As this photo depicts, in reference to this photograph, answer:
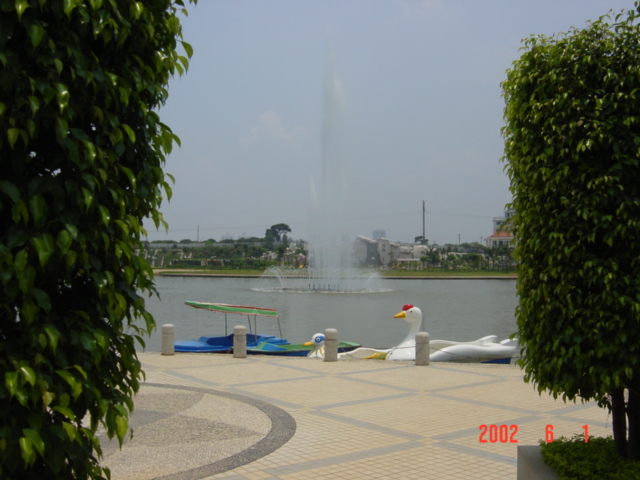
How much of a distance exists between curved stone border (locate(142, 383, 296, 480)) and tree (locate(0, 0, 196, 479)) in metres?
4.23

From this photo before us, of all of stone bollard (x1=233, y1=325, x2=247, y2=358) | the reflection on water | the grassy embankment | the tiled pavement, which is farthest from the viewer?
the grassy embankment

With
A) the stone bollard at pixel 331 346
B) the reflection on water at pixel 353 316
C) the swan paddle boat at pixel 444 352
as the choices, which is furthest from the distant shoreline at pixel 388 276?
the stone bollard at pixel 331 346

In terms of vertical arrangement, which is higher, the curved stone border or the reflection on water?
the curved stone border

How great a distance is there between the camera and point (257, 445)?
9.16 meters

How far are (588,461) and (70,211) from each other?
5.10 m

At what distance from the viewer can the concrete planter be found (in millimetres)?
6227

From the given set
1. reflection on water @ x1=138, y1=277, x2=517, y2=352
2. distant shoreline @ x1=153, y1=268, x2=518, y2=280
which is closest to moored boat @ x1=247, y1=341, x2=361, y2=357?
reflection on water @ x1=138, y1=277, x2=517, y2=352

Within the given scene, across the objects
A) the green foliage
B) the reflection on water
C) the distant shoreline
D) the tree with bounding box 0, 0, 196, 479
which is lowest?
the reflection on water

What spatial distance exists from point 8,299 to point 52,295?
483 millimetres

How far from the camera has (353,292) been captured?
2343 inches

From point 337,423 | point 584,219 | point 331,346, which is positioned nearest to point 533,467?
point 584,219

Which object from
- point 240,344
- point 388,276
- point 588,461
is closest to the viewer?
point 588,461

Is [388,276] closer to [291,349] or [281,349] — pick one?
[291,349]

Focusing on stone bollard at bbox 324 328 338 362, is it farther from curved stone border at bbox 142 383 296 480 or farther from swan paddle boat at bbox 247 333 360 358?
curved stone border at bbox 142 383 296 480
